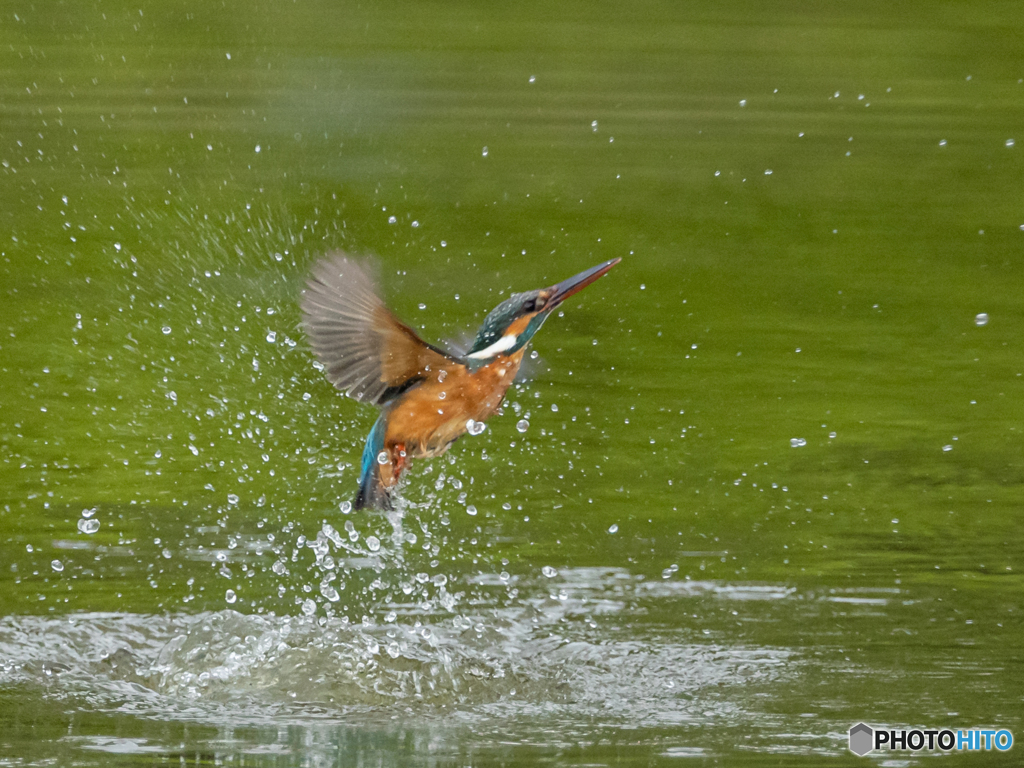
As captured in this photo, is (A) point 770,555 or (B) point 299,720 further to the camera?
(A) point 770,555

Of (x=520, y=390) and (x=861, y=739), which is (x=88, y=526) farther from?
(x=861, y=739)

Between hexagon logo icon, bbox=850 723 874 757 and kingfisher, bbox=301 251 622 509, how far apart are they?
0.64 m

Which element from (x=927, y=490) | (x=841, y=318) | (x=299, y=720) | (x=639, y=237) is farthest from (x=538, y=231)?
(x=299, y=720)

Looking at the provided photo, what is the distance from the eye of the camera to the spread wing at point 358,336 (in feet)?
6.49

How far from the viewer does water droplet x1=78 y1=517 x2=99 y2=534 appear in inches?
106

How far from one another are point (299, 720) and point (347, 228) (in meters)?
1.99

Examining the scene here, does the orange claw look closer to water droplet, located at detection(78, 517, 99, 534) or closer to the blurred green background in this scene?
the blurred green background

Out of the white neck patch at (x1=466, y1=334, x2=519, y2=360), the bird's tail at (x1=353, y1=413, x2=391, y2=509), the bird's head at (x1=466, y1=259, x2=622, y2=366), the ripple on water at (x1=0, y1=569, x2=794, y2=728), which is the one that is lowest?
the ripple on water at (x1=0, y1=569, x2=794, y2=728)

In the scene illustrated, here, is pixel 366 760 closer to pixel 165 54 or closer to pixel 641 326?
pixel 641 326

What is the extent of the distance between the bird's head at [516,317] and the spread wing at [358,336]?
0.05m

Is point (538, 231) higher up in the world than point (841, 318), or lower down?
higher up

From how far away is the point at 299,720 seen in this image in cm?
203

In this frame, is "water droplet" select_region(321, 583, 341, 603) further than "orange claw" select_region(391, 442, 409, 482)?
Yes

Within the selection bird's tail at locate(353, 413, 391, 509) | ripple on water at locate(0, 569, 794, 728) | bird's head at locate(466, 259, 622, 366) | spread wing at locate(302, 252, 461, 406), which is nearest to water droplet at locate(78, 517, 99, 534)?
ripple on water at locate(0, 569, 794, 728)
